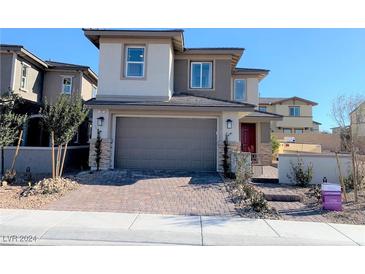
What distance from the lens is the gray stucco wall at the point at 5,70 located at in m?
16.2

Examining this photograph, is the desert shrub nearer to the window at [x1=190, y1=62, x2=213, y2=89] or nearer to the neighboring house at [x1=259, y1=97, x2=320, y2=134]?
the window at [x1=190, y1=62, x2=213, y2=89]

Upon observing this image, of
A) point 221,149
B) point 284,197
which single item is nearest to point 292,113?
point 221,149

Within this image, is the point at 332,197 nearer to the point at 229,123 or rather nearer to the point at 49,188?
the point at 229,123

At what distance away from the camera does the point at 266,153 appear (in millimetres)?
17438

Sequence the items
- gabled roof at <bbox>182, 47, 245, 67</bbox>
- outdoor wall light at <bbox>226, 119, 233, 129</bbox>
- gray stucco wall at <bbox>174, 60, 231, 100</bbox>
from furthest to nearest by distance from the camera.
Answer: gray stucco wall at <bbox>174, 60, 231, 100</bbox> < gabled roof at <bbox>182, 47, 245, 67</bbox> < outdoor wall light at <bbox>226, 119, 233, 129</bbox>

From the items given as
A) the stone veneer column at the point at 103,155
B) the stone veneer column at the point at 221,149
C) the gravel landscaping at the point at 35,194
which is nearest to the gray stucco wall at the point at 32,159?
the stone veneer column at the point at 103,155

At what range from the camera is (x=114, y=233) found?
18.7 feet

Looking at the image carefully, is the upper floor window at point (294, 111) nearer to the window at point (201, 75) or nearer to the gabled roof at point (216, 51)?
the gabled roof at point (216, 51)

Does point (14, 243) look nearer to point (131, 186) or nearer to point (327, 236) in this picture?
point (131, 186)

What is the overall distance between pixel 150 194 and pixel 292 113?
3594 centimetres

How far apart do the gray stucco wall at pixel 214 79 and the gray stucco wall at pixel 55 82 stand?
27.7ft

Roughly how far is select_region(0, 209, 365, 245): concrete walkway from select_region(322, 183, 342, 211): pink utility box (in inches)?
48.0

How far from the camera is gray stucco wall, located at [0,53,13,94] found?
16.2 meters

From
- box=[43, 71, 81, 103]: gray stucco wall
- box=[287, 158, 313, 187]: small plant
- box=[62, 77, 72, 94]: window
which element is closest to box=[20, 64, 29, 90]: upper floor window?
box=[43, 71, 81, 103]: gray stucco wall
